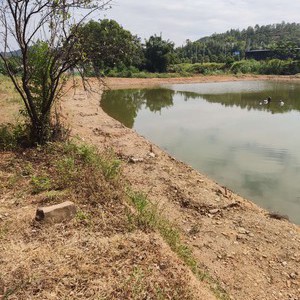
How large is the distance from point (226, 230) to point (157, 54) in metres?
43.3

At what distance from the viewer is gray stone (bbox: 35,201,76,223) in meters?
3.62

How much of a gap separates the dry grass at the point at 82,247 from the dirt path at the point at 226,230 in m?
1.11

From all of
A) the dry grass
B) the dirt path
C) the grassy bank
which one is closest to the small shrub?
the dry grass

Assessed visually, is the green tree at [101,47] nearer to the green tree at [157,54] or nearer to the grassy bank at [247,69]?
the grassy bank at [247,69]

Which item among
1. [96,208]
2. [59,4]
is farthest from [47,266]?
[59,4]

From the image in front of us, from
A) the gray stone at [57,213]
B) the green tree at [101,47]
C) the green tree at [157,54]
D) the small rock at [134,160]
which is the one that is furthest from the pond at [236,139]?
the green tree at [157,54]

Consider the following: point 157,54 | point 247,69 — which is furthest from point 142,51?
point 247,69

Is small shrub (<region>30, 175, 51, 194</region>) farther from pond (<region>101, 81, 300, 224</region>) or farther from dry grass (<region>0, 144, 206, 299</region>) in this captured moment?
pond (<region>101, 81, 300, 224</region>)

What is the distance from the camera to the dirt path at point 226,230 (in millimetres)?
3885

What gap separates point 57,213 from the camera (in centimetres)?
367

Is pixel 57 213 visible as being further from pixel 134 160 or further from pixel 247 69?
pixel 247 69

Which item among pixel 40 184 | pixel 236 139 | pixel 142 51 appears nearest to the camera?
pixel 40 184

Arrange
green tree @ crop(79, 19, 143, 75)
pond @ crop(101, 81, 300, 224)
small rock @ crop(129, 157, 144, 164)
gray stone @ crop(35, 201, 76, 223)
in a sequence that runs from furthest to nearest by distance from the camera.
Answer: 1. small rock @ crop(129, 157, 144, 164)
2. pond @ crop(101, 81, 300, 224)
3. green tree @ crop(79, 19, 143, 75)
4. gray stone @ crop(35, 201, 76, 223)

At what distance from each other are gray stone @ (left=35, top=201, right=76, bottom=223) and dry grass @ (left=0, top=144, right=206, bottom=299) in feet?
0.26
